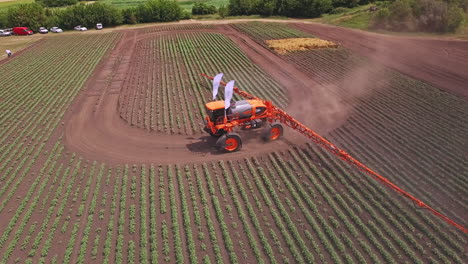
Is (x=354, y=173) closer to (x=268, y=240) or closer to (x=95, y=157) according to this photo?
(x=268, y=240)

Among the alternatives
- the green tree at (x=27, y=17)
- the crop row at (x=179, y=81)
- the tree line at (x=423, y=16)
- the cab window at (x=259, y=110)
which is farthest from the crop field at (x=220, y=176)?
the green tree at (x=27, y=17)

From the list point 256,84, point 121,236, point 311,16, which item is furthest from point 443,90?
point 311,16

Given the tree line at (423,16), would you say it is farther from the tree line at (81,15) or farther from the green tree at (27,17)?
the green tree at (27,17)

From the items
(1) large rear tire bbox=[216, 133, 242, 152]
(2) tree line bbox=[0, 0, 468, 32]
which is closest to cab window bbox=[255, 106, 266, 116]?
(1) large rear tire bbox=[216, 133, 242, 152]

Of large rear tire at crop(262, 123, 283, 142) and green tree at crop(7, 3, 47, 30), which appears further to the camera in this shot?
green tree at crop(7, 3, 47, 30)

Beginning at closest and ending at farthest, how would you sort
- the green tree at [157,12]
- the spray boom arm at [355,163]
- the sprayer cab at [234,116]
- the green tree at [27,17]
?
the spray boom arm at [355,163], the sprayer cab at [234,116], the green tree at [27,17], the green tree at [157,12]

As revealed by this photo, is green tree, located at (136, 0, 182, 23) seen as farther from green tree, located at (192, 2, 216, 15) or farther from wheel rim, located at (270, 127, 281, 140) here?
wheel rim, located at (270, 127, 281, 140)
